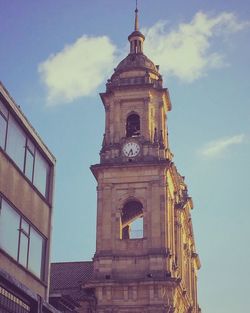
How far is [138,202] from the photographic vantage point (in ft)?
175

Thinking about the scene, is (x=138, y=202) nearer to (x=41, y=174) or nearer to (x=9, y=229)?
(x=41, y=174)

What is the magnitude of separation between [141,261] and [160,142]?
9.33 m

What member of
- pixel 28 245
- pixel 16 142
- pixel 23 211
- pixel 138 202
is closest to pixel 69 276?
pixel 138 202

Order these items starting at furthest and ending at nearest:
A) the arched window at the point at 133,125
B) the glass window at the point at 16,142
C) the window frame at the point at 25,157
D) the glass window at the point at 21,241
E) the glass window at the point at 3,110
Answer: the arched window at the point at 133,125, the glass window at the point at 16,142, the window frame at the point at 25,157, the glass window at the point at 3,110, the glass window at the point at 21,241

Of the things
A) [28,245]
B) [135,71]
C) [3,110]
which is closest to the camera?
[3,110]

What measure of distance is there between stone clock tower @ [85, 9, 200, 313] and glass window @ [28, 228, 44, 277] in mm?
22452

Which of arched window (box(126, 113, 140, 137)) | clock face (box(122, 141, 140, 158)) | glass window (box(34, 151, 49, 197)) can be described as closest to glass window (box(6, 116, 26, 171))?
glass window (box(34, 151, 49, 197))

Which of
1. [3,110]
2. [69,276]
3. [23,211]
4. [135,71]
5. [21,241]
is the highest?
[135,71]

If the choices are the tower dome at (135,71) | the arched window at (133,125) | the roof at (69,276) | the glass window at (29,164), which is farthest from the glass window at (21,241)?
the tower dome at (135,71)

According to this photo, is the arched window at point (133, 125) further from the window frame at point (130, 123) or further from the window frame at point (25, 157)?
the window frame at point (25, 157)

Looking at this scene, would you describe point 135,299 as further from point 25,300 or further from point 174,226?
point 25,300

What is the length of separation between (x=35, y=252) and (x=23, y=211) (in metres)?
2.01

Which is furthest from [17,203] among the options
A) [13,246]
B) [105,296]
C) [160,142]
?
[160,142]

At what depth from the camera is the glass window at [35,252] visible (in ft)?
86.3
